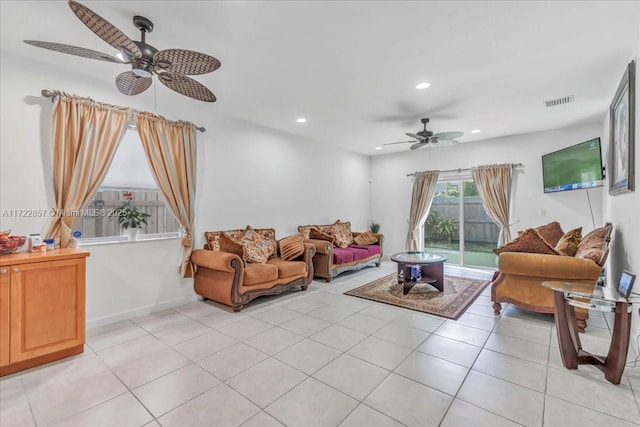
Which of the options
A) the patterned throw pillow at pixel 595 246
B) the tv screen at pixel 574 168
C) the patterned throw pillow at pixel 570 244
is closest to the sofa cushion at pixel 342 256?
the patterned throw pillow at pixel 570 244

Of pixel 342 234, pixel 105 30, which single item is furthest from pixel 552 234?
pixel 105 30

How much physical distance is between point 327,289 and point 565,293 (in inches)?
120

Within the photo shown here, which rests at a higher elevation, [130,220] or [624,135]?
[624,135]

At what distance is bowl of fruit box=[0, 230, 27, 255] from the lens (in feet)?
7.89

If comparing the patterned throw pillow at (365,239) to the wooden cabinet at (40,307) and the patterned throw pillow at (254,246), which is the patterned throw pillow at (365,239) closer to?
the patterned throw pillow at (254,246)

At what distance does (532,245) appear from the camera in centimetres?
316

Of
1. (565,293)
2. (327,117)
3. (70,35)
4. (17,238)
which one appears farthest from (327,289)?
(70,35)

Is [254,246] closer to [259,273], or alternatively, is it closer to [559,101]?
[259,273]

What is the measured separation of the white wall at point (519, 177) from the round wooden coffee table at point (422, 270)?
2.36 metres

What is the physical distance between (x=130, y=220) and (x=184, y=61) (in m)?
2.28

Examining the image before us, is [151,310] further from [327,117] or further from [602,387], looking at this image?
[602,387]

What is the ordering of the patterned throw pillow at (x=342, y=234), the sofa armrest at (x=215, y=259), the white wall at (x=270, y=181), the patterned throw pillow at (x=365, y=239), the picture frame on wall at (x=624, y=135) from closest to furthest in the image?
the picture frame on wall at (x=624, y=135) → the sofa armrest at (x=215, y=259) → the white wall at (x=270, y=181) → the patterned throw pillow at (x=342, y=234) → the patterned throw pillow at (x=365, y=239)

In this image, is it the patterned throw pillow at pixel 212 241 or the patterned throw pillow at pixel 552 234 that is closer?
the patterned throw pillow at pixel 212 241

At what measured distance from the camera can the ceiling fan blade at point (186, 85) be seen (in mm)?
2367
